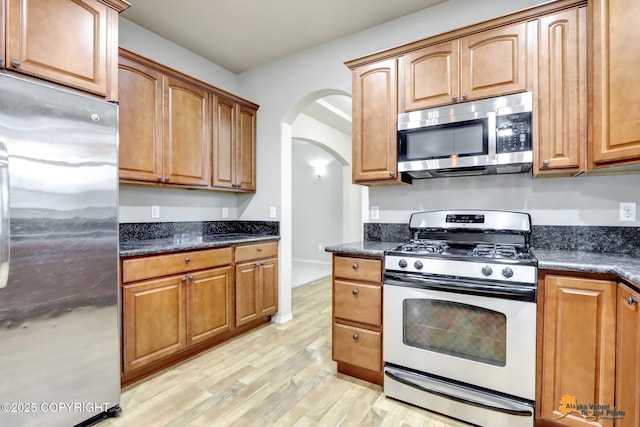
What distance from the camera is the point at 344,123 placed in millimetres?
5223

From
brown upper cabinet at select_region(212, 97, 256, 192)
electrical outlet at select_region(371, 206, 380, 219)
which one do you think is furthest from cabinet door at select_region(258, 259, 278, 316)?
electrical outlet at select_region(371, 206, 380, 219)

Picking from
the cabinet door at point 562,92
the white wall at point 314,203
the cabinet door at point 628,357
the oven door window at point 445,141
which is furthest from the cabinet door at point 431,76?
the white wall at point 314,203

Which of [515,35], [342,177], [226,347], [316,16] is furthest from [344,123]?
[226,347]

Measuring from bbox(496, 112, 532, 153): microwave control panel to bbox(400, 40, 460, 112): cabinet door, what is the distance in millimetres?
350

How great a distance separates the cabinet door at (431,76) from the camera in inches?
83.4

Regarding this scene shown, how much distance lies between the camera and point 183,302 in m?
2.40

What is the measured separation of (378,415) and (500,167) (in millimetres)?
1727

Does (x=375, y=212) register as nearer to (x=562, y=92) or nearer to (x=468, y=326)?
(x=468, y=326)

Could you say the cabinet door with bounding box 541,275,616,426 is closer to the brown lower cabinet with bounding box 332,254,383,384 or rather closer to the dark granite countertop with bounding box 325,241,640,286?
the dark granite countertop with bounding box 325,241,640,286

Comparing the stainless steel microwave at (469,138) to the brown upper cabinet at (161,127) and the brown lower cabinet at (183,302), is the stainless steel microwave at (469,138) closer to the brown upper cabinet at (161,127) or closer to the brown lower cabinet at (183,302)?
the brown lower cabinet at (183,302)

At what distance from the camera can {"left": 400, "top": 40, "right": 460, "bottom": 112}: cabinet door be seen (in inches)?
83.4

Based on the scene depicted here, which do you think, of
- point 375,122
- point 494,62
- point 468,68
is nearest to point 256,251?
point 375,122

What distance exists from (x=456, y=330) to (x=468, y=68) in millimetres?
1669

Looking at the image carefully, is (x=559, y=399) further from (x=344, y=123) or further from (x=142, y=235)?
(x=344, y=123)
